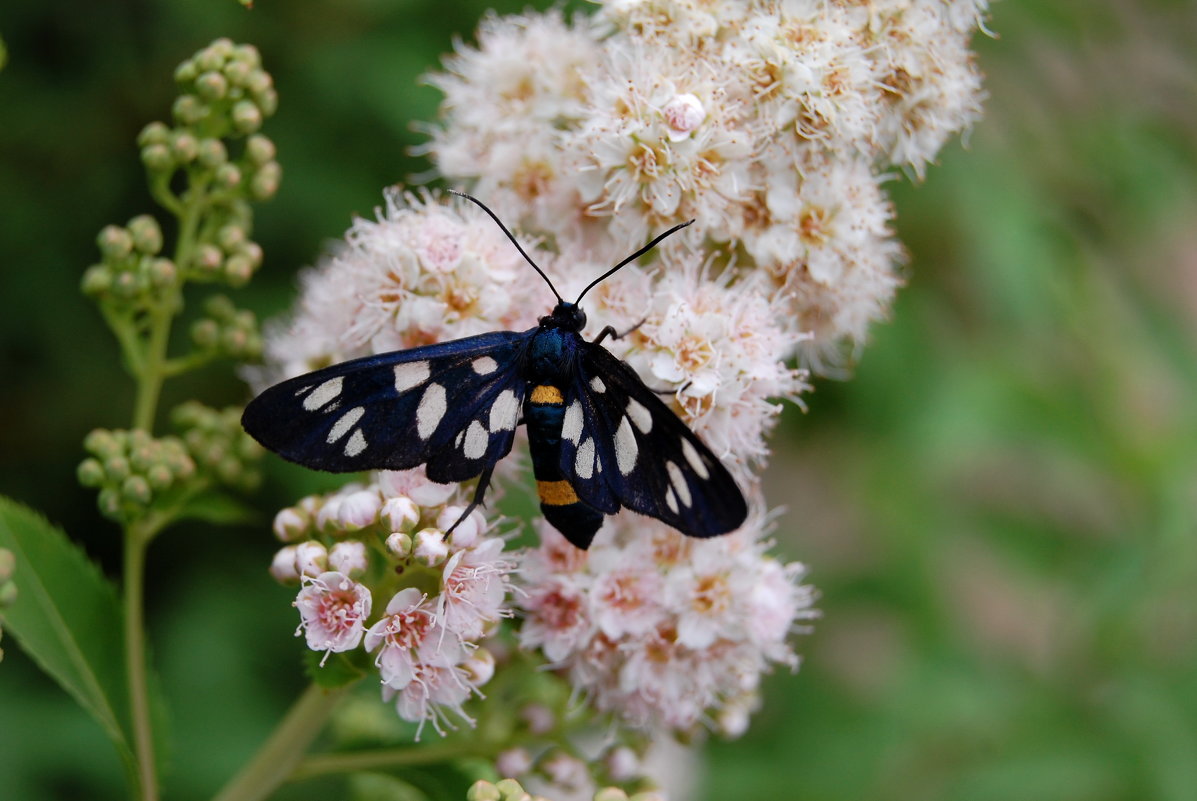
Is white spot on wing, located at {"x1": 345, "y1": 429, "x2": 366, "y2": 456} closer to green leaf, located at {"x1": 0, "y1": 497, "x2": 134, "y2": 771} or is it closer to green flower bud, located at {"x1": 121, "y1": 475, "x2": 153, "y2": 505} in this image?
green flower bud, located at {"x1": 121, "y1": 475, "x2": 153, "y2": 505}

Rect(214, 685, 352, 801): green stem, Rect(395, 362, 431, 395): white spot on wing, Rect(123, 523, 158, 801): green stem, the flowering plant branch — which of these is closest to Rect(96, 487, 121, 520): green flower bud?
the flowering plant branch

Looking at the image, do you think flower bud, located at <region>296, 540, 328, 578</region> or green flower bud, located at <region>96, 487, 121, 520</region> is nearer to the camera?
flower bud, located at <region>296, 540, 328, 578</region>

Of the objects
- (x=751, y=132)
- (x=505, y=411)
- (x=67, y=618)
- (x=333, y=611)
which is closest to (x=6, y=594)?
Answer: (x=67, y=618)

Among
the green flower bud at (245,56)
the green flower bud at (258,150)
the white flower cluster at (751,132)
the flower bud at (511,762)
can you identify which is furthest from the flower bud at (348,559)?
the green flower bud at (245,56)

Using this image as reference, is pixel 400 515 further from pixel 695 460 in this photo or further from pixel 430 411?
pixel 695 460

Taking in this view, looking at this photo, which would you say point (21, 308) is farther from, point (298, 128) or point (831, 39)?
point (831, 39)
